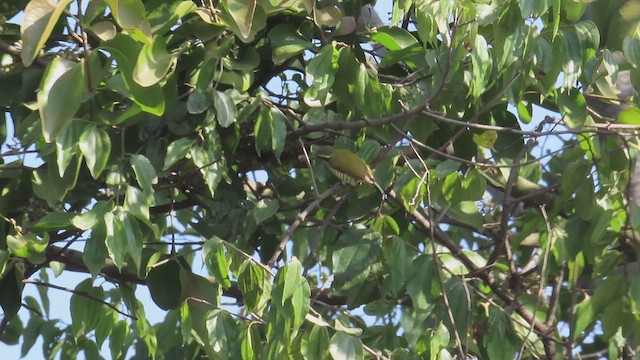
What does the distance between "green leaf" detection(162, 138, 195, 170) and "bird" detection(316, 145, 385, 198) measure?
22 cm

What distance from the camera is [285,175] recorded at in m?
2.31

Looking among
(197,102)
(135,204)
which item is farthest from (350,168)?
(135,204)

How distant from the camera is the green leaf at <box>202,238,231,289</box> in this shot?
159 centimetres

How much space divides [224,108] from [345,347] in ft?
1.38

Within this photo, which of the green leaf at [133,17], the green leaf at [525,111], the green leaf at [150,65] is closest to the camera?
the green leaf at [133,17]

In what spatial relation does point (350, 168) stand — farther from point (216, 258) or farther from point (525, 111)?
point (525, 111)

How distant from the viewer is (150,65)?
4.77 feet

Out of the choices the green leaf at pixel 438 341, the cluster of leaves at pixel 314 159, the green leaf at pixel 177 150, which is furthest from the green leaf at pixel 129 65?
the green leaf at pixel 438 341

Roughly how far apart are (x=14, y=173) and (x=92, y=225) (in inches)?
14.0

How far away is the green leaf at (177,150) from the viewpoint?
177 centimetres

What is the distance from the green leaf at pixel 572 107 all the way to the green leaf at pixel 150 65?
0.68 meters

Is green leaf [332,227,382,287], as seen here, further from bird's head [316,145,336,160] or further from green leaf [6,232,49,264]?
green leaf [6,232,49,264]

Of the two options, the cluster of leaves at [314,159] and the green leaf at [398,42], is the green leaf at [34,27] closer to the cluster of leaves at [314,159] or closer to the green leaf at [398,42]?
the cluster of leaves at [314,159]

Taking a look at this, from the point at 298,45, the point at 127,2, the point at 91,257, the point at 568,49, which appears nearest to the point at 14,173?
the point at 91,257
